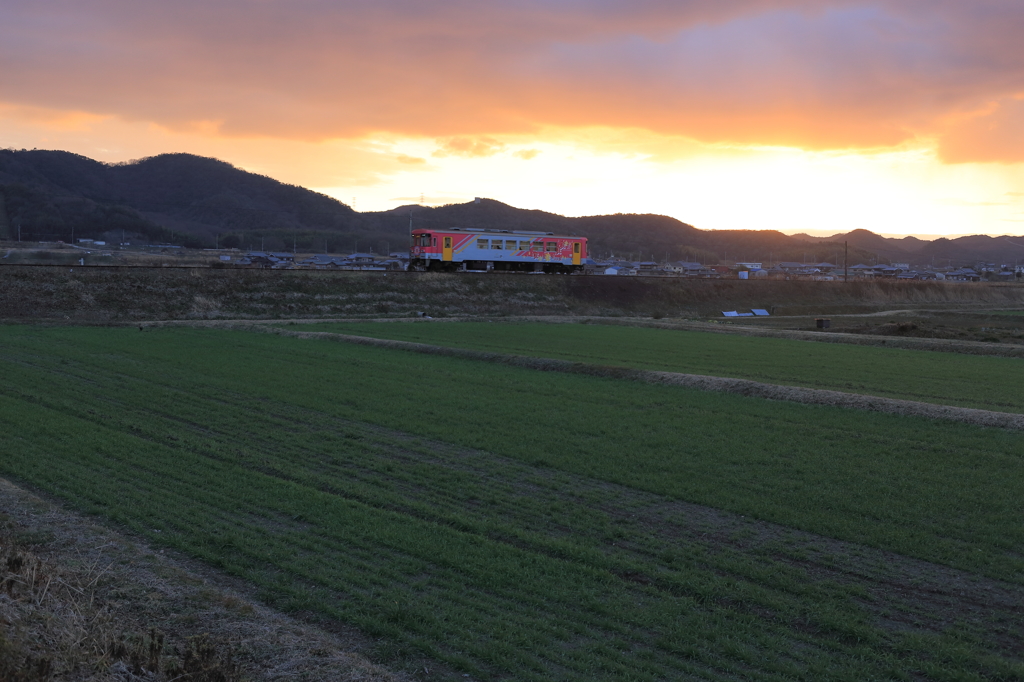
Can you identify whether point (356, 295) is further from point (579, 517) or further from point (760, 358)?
point (579, 517)

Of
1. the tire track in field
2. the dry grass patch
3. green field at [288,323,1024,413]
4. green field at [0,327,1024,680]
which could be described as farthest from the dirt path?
the dry grass patch

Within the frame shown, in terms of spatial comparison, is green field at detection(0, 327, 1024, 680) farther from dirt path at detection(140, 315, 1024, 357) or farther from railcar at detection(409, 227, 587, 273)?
railcar at detection(409, 227, 587, 273)

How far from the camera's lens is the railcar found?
70.6m

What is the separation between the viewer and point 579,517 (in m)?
11.5

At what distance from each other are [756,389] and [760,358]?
10.3 m

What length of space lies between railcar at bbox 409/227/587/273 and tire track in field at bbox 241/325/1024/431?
3666 centimetres

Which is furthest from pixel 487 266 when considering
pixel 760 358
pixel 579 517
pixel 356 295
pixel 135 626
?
pixel 135 626

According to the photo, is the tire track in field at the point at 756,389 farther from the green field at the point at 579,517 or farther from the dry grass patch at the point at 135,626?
the dry grass patch at the point at 135,626

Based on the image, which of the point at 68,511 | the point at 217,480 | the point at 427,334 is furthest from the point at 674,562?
the point at 427,334

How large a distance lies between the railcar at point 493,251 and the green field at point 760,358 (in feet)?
73.2

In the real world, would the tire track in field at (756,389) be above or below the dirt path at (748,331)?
above

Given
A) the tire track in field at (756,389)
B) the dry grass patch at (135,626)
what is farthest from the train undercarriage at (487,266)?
the dry grass patch at (135,626)

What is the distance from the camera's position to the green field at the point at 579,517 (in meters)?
7.76

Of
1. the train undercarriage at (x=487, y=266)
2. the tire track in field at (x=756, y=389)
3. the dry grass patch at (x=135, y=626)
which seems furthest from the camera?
the train undercarriage at (x=487, y=266)
